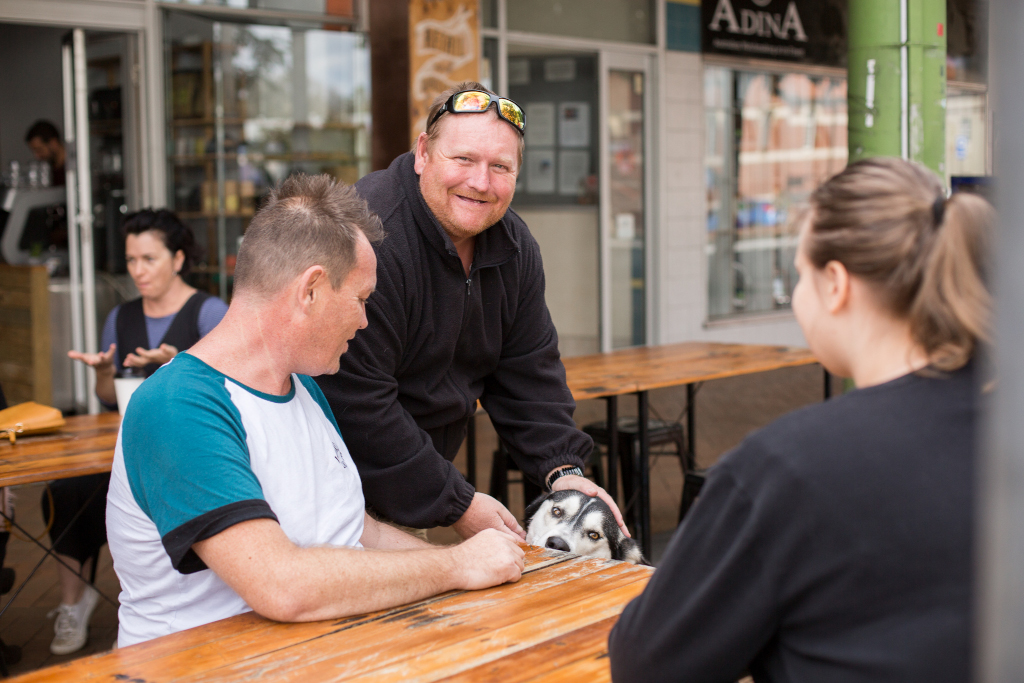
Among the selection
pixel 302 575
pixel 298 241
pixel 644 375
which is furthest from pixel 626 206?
pixel 302 575

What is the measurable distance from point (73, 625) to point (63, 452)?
92 centimetres

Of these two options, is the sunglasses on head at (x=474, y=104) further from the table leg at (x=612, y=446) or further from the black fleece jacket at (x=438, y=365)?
the table leg at (x=612, y=446)

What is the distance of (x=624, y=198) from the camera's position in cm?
963

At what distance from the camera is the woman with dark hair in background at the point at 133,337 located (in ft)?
12.4

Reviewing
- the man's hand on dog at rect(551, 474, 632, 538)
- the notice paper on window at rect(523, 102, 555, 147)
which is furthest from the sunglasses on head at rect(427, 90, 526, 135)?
the notice paper on window at rect(523, 102, 555, 147)

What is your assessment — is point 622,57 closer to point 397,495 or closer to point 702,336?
point 702,336

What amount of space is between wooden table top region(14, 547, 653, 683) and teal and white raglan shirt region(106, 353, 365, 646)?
6.5 inches

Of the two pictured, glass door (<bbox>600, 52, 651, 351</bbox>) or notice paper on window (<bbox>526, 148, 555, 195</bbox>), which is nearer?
notice paper on window (<bbox>526, 148, 555, 195</bbox>)

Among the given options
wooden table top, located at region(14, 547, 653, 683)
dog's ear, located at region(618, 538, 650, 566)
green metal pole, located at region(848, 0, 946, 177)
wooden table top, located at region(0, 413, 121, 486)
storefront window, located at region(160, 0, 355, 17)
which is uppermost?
storefront window, located at region(160, 0, 355, 17)

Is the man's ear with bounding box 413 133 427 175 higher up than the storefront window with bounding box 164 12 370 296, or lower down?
lower down

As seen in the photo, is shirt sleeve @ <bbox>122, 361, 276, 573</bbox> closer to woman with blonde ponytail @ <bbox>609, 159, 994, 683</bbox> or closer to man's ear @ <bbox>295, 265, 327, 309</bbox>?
man's ear @ <bbox>295, 265, 327, 309</bbox>

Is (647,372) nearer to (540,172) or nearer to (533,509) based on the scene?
(533,509)

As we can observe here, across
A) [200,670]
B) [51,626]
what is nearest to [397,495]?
[200,670]

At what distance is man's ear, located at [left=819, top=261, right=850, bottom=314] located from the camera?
1.17 meters
